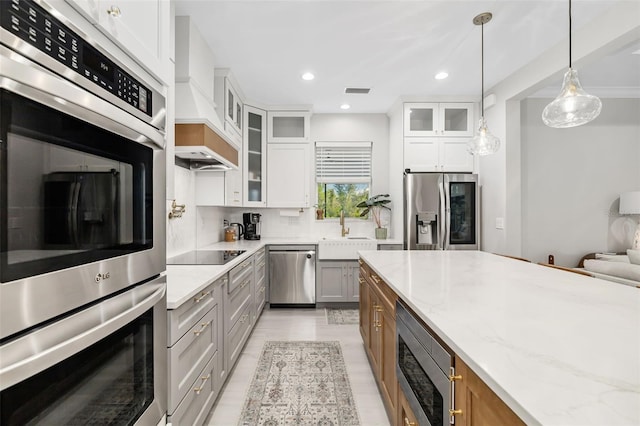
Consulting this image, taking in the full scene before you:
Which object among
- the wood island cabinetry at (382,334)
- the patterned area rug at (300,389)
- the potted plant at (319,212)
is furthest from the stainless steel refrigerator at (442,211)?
the patterned area rug at (300,389)

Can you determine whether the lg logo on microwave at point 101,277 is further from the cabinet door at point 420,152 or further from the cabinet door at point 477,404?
the cabinet door at point 420,152

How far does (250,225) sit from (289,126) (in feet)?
4.95

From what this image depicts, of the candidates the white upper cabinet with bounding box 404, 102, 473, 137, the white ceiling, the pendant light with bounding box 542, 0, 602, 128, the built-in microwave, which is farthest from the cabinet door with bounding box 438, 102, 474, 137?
the built-in microwave

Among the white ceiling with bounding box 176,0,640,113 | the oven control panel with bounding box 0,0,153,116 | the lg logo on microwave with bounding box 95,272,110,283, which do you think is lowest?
the lg logo on microwave with bounding box 95,272,110,283

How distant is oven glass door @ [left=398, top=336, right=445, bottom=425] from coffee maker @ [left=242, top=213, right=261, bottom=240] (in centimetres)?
304

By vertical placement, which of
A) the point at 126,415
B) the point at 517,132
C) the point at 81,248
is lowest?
Result: the point at 126,415

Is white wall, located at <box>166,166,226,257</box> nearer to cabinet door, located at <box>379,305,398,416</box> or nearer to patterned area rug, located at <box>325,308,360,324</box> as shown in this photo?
patterned area rug, located at <box>325,308,360,324</box>

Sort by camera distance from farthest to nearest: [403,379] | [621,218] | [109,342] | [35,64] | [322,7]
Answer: [621,218], [322,7], [403,379], [109,342], [35,64]

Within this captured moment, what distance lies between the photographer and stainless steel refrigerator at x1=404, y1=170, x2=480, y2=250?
12.9ft

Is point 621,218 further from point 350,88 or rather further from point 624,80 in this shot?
point 350,88

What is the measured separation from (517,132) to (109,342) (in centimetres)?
413

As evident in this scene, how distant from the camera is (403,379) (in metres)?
1.53

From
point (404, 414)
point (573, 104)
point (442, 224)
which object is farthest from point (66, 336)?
point (442, 224)

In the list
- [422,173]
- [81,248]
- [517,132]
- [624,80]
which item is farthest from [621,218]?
[81,248]
